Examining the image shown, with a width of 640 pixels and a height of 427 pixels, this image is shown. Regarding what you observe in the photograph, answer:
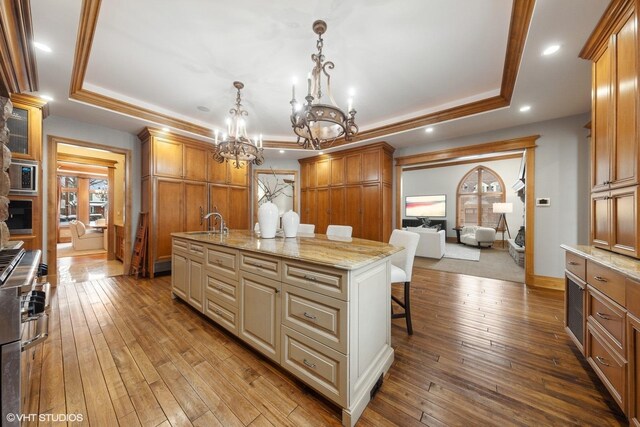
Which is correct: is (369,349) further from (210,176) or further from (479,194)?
(479,194)

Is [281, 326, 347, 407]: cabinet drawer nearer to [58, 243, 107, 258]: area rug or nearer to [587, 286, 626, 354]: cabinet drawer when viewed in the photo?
[587, 286, 626, 354]: cabinet drawer

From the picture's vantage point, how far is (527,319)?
8.16 feet

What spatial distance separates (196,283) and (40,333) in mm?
1425

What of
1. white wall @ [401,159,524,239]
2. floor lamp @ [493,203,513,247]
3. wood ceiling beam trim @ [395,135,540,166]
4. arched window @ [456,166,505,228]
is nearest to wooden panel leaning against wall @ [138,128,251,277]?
wood ceiling beam trim @ [395,135,540,166]

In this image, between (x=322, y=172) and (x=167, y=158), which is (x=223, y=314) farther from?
(x=322, y=172)

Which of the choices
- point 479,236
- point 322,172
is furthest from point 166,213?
point 479,236

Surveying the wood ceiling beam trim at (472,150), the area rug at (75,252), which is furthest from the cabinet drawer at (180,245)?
the area rug at (75,252)

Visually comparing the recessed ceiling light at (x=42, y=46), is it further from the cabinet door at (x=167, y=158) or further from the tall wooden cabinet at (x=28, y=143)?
the cabinet door at (x=167, y=158)

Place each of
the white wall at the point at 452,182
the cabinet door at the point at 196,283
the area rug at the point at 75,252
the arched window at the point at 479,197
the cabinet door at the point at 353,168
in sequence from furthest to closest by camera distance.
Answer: the arched window at the point at 479,197, the white wall at the point at 452,182, the area rug at the point at 75,252, the cabinet door at the point at 353,168, the cabinet door at the point at 196,283

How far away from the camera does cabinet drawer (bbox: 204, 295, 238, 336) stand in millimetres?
1974

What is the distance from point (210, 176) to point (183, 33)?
117 inches

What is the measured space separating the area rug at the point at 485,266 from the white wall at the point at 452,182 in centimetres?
234

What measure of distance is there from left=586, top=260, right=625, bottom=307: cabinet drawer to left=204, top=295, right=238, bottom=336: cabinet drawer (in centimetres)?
247

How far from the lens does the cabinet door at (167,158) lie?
4.01 meters
